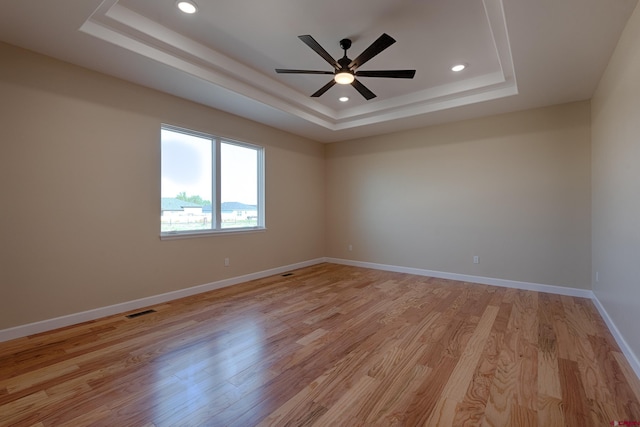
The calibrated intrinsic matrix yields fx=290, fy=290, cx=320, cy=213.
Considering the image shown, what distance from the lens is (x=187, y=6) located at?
2527 millimetres

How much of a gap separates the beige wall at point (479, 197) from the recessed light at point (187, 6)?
3956 mm

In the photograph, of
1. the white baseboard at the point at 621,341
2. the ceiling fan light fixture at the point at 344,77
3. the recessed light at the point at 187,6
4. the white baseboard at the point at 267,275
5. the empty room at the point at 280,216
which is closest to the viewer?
the empty room at the point at 280,216

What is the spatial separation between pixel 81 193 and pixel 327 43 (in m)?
3.06

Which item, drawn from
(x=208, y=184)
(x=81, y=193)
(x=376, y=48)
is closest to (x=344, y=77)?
(x=376, y=48)

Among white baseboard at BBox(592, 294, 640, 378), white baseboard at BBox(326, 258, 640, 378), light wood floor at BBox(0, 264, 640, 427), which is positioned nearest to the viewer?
light wood floor at BBox(0, 264, 640, 427)

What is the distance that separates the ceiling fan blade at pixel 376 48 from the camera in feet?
7.62

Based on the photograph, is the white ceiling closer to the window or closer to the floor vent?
the window

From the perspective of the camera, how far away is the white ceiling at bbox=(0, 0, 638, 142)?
7.67ft

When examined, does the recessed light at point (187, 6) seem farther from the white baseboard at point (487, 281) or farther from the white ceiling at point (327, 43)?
the white baseboard at point (487, 281)

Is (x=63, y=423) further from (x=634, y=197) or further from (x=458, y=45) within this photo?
(x=458, y=45)

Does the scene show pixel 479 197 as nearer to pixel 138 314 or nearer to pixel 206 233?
pixel 206 233

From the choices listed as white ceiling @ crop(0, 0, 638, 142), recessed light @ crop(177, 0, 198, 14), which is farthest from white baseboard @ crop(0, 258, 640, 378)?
recessed light @ crop(177, 0, 198, 14)

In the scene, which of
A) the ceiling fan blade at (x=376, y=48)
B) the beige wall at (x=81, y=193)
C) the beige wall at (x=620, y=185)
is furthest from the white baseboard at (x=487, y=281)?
the ceiling fan blade at (x=376, y=48)

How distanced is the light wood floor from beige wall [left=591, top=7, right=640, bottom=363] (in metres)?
0.43
